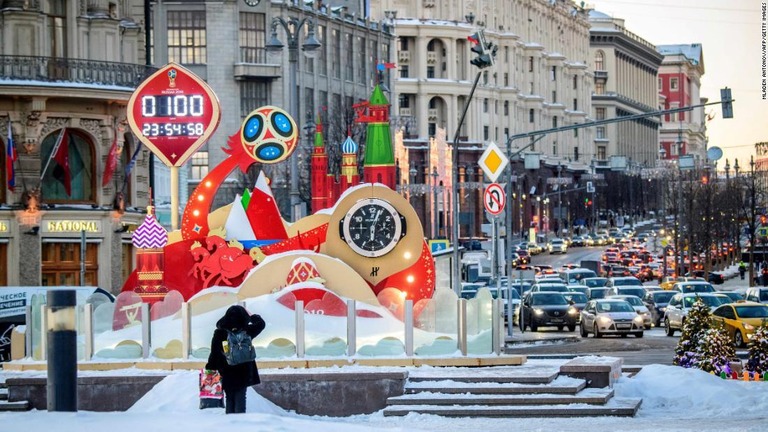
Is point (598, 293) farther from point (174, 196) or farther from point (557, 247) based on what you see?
point (557, 247)

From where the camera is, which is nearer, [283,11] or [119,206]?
[119,206]

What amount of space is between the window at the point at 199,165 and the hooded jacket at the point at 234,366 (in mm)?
73596

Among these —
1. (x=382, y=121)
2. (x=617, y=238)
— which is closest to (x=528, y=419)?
(x=382, y=121)

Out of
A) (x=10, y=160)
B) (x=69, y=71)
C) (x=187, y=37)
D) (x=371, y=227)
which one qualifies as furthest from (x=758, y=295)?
(x=187, y=37)

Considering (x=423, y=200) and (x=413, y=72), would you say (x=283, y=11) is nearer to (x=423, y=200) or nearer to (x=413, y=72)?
(x=423, y=200)

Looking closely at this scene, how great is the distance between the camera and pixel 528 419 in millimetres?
27359

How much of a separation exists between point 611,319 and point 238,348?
31190 millimetres

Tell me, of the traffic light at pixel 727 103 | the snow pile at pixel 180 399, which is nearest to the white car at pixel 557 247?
the traffic light at pixel 727 103

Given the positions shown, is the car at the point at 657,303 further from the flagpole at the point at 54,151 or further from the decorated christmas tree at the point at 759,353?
the decorated christmas tree at the point at 759,353

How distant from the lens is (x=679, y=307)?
56250 mm

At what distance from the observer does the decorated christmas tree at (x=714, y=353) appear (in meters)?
31.7

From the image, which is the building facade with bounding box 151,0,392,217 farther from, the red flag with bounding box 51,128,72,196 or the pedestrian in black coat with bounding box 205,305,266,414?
the pedestrian in black coat with bounding box 205,305,266,414

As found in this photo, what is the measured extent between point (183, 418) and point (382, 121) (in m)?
15.9

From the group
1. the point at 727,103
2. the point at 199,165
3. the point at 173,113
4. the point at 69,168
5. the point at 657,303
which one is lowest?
the point at 657,303
